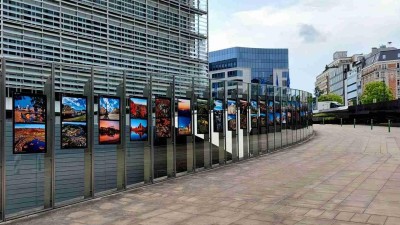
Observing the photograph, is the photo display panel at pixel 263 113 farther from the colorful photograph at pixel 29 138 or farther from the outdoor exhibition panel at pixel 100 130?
the colorful photograph at pixel 29 138

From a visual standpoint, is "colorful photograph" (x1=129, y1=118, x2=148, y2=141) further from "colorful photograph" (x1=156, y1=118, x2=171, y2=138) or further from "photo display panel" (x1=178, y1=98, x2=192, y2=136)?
"photo display panel" (x1=178, y1=98, x2=192, y2=136)

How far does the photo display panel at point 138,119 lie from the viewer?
31.4 feet

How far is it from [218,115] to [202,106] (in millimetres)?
1027

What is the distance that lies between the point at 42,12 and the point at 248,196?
1138 inches

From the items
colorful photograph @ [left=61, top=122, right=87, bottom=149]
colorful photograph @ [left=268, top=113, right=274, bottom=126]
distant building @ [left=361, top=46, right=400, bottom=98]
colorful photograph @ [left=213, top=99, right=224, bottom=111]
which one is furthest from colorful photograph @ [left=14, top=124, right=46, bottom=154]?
distant building @ [left=361, top=46, right=400, bottom=98]

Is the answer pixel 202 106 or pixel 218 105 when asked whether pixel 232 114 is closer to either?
pixel 218 105

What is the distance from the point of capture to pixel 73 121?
26.5 feet

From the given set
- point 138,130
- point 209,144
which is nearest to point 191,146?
point 209,144

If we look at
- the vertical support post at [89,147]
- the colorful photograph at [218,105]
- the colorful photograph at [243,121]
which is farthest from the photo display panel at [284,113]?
the vertical support post at [89,147]

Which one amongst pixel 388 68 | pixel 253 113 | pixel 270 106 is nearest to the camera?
pixel 253 113

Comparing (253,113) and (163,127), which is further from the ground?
(253,113)

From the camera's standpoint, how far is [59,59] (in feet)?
108

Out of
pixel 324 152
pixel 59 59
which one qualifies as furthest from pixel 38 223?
pixel 59 59

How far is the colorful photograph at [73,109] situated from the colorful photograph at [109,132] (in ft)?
1.91
